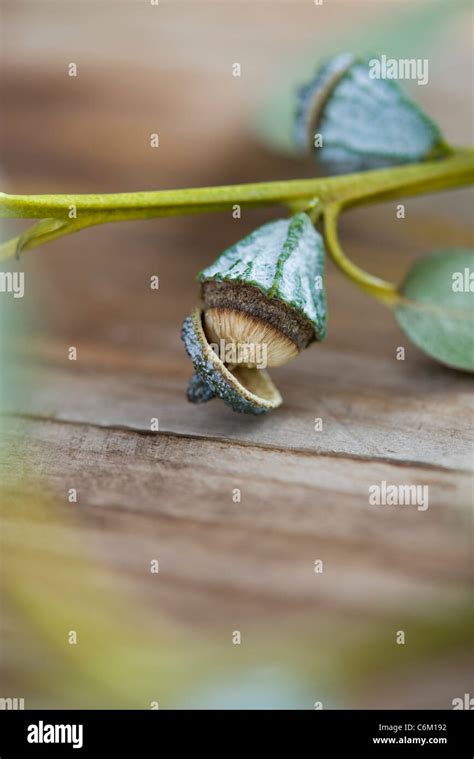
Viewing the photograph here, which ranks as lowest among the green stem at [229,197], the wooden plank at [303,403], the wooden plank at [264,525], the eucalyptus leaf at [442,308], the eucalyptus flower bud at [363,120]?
the wooden plank at [264,525]

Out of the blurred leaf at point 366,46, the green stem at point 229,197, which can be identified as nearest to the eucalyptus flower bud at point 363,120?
the green stem at point 229,197

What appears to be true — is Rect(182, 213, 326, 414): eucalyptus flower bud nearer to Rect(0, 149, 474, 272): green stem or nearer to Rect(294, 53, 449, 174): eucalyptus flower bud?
Rect(0, 149, 474, 272): green stem

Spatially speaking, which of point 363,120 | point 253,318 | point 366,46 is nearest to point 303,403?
point 253,318

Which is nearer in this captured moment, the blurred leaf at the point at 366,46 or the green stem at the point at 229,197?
the green stem at the point at 229,197

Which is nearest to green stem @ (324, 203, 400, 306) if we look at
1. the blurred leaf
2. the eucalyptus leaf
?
the eucalyptus leaf

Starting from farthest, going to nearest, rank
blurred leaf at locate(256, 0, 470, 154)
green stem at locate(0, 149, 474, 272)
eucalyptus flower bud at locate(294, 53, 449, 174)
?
blurred leaf at locate(256, 0, 470, 154) < eucalyptus flower bud at locate(294, 53, 449, 174) < green stem at locate(0, 149, 474, 272)

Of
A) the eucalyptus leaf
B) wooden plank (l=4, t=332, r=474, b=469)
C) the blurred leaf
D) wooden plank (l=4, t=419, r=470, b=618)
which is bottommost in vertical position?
wooden plank (l=4, t=419, r=470, b=618)

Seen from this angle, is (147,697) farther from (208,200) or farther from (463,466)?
(208,200)

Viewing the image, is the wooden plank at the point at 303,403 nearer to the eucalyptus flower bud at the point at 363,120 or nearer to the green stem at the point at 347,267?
the green stem at the point at 347,267
